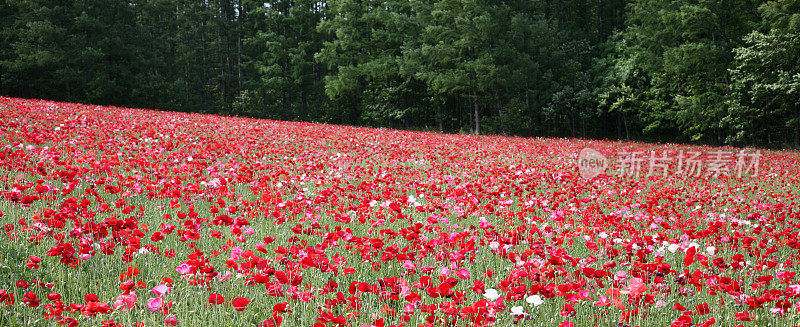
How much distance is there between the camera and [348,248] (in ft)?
12.2

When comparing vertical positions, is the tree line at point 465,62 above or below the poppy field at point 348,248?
above

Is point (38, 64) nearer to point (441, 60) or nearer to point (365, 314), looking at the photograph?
point (441, 60)

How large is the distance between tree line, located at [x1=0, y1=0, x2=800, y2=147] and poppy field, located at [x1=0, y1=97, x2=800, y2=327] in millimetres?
17386

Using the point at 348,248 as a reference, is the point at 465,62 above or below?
above

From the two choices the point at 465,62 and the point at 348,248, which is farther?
the point at 465,62

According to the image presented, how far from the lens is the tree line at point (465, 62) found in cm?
2375

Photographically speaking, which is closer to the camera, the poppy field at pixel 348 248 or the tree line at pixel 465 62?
the poppy field at pixel 348 248

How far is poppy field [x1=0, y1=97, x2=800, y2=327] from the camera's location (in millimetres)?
2410

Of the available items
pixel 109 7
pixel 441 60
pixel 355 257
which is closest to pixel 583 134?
pixel 441 60

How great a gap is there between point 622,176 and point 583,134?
24175 mm

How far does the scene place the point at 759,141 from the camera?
93.3ft

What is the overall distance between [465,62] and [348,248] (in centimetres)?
2324

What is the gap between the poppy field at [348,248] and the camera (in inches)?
94.9

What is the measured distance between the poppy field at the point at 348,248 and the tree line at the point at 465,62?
17386mm
